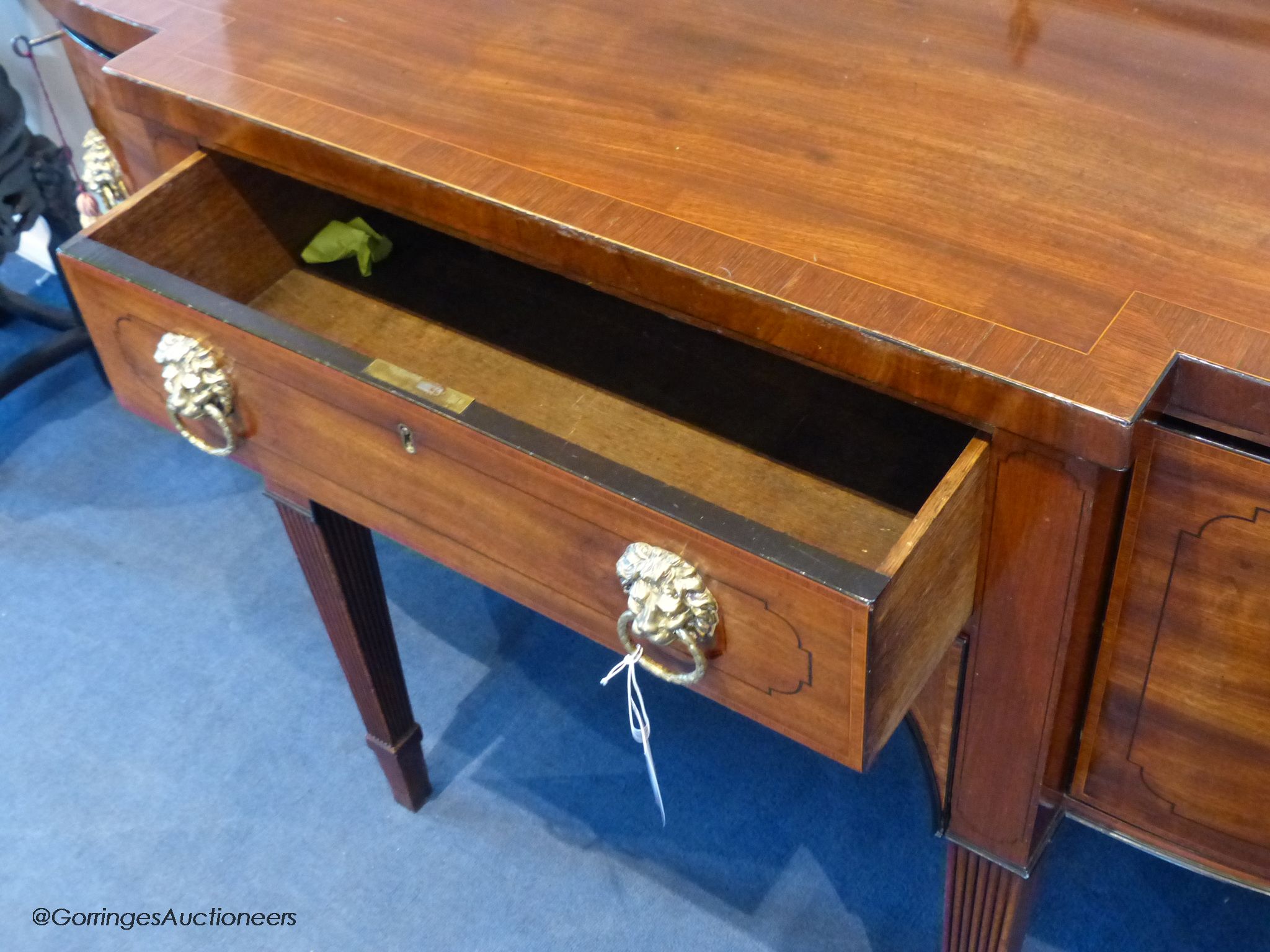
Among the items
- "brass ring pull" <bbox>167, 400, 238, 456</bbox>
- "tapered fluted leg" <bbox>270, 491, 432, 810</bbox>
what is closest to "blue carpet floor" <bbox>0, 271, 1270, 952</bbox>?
"tapered fluted leg" <bbox>270, 491, 432, 810</bbox>

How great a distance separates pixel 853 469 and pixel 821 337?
165 mm

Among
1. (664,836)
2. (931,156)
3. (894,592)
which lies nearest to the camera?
(894,592)

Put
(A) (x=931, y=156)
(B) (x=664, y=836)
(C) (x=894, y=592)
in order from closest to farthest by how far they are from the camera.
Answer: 1. (C) (x=894, y=592)
2. (A) (x=931, y=156)
3. (B) (x=664, y=836)

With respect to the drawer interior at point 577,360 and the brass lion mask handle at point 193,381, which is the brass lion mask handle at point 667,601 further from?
the brass lion mask handle at point 193,381

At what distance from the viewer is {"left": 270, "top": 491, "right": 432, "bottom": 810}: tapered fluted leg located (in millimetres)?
938

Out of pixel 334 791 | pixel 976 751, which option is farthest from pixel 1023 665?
pixel 334 791

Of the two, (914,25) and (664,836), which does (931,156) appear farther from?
(664,836)

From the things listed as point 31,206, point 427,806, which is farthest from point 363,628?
point 31,206

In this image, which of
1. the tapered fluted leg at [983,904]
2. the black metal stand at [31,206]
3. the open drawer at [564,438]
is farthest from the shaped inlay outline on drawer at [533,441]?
the black metal stand at [31,206]

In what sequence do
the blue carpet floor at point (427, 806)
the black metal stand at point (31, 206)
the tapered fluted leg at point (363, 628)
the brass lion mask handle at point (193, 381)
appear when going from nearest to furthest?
the brass lion mask handle at point (193, 381), the tapered fluted leg at point (363, 628), the blue carpet floor at point (427, 806), the black metal stand at point (31, 206)

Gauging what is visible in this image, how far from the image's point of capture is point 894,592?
0.56 meters

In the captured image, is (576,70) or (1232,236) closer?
(1232,236)

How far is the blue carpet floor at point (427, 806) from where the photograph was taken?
106 centimetres

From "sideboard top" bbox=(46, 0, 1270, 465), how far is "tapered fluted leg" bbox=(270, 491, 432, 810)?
274 mm
